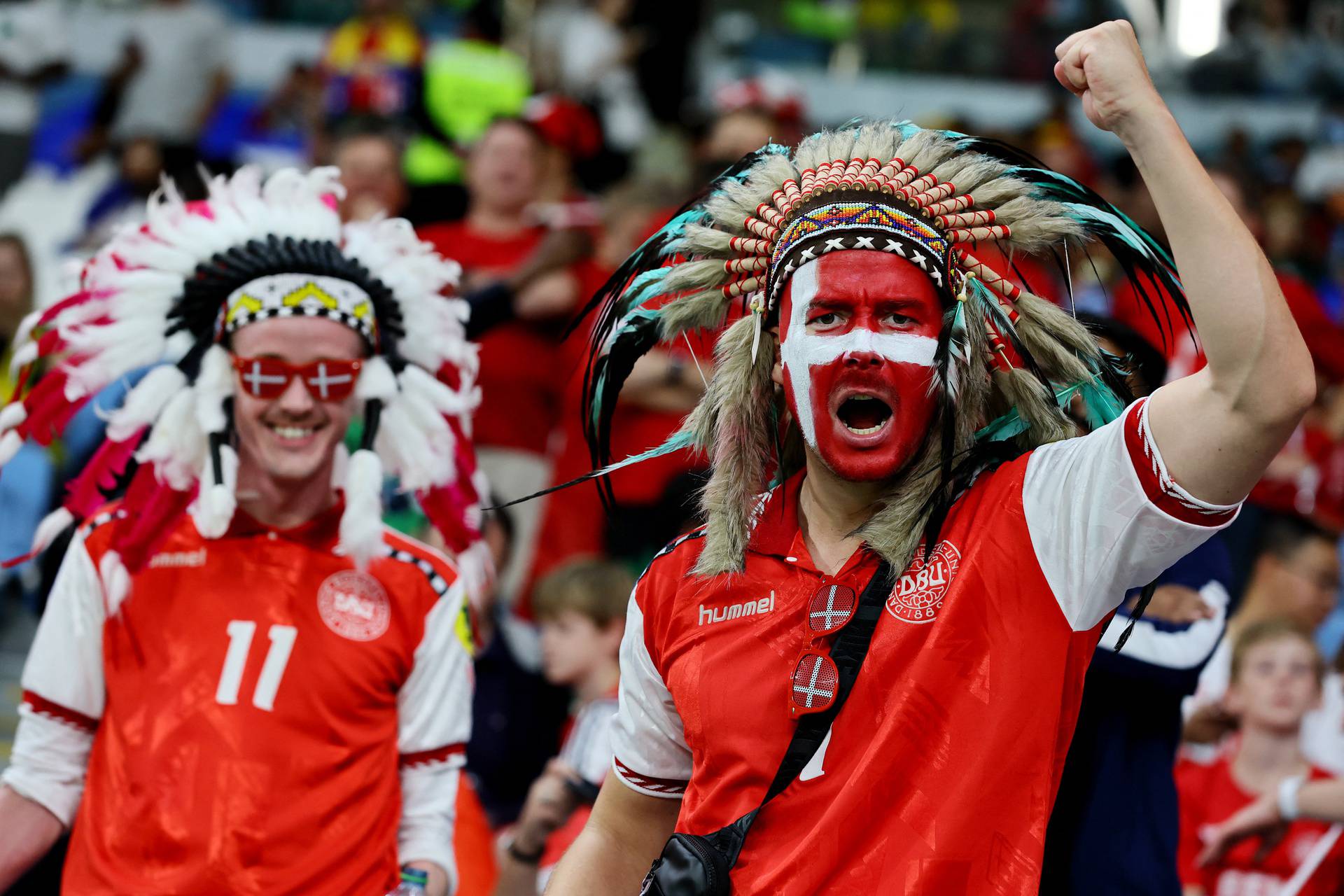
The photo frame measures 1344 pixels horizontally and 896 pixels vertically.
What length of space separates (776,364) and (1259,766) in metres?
3.10

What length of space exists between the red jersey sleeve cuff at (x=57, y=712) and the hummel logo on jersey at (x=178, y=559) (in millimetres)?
347

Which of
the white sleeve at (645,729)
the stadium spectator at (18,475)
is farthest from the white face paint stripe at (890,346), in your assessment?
the stadium spectator at (18,475)

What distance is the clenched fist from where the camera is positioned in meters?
2.27

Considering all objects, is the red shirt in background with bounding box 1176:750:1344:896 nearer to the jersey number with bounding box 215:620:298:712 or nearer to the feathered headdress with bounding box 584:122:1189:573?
the feathered headdress with bounding box 584:122:1189:573

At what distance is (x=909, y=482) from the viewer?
2.67 meters

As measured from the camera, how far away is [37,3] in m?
10.4

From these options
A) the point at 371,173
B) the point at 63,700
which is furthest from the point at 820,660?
the point at 371,173

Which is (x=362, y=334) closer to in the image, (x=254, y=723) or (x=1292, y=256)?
(x=254, y=723)

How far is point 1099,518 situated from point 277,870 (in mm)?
1933

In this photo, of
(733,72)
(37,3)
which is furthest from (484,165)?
(733,72)

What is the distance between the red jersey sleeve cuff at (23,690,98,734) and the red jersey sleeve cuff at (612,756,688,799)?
136cm

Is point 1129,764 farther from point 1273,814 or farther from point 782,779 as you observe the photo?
point 782,779

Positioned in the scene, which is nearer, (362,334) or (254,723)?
(254,723)

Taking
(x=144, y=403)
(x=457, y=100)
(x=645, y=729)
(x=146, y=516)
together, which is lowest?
(x=645, y=729)
